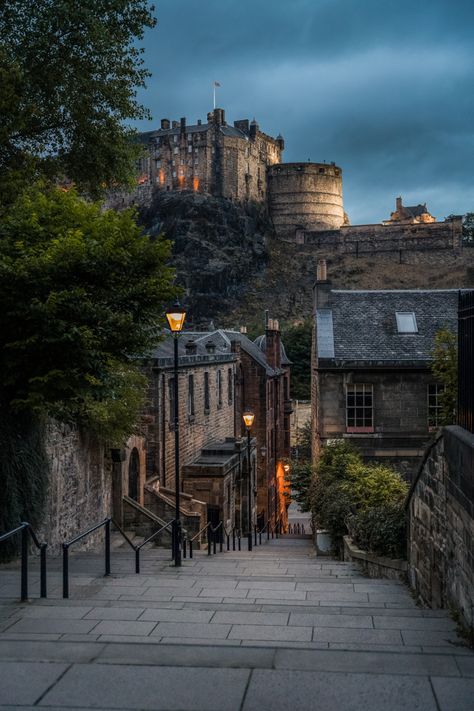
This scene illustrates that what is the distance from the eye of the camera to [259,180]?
107 metres

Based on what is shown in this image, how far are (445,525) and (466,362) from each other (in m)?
2.00

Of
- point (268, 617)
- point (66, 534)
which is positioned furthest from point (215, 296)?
point (268, 617)

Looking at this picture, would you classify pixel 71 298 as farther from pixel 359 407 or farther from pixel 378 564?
pixel 359 407

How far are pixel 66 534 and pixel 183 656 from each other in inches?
404

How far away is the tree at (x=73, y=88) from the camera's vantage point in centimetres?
1745

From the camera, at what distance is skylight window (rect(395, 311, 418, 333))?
23375mm

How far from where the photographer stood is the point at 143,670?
504 cm

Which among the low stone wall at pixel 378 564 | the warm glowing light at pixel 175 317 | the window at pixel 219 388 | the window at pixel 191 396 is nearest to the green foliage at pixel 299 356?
the window at pixel 219 388

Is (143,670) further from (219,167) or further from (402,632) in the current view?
(219,167)

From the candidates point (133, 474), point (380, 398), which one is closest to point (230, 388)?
point (380, 398)

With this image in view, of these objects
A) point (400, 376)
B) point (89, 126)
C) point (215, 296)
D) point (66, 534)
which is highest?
point (215, 296)

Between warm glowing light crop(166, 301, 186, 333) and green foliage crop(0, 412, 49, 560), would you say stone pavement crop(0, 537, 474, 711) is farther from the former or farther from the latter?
A: warm glowing light crop(166, 301, 186, 333)

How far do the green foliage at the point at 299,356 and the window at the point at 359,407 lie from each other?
41.2 meters

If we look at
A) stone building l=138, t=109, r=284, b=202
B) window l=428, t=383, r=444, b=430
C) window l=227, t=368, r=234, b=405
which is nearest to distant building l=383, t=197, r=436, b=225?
stone building l=138, t=109, r=284, b=202
